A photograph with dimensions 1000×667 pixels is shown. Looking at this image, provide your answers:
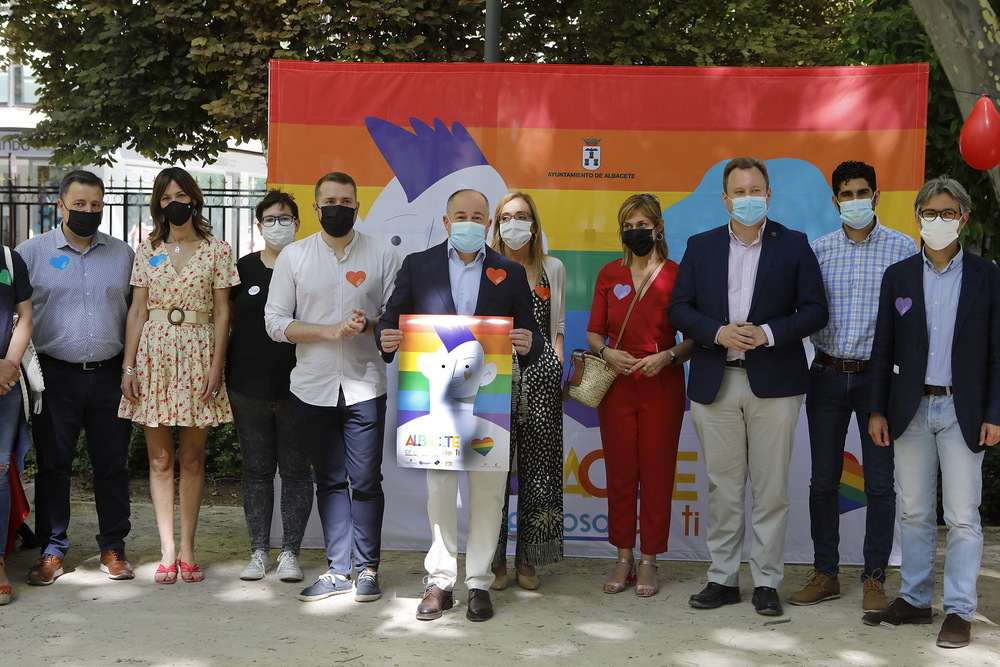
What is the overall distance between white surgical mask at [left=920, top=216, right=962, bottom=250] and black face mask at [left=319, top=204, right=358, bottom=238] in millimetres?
2447

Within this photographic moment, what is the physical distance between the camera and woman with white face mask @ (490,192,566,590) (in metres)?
4.84

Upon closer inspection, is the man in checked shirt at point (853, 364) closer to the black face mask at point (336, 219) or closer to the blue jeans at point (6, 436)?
the black face mask at point (336, 219)

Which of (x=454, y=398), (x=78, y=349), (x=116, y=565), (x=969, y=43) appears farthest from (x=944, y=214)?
(x=116, y=565)

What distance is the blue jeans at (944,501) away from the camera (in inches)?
165

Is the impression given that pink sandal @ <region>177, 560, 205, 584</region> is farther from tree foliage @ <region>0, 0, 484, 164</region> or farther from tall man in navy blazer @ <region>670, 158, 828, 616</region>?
tree foliage @ <region>0, 0, 484, 164</region>

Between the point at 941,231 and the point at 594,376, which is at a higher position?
the point at 941,231

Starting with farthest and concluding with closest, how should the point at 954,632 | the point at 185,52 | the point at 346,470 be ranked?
the point at 185,52 < the point at 346,470 < the point at 954,632

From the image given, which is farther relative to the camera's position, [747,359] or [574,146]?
[574,146]

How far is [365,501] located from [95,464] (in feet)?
4.73

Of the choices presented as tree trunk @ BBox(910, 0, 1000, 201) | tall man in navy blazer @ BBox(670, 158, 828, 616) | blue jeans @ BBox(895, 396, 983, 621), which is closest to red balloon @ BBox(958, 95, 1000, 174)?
tree trunk @ BBox(910, 0, 1000, 201)

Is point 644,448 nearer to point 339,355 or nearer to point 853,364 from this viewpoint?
point 853,364

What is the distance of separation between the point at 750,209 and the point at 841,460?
124 centimetres

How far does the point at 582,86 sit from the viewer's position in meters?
5.45

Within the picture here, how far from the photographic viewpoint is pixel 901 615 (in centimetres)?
442
